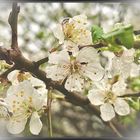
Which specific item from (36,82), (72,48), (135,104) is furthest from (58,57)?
(135,104)

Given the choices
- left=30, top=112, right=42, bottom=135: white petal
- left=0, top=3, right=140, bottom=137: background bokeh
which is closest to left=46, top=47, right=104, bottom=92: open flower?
left=30, top=112, right=42, bottom=135: white petal

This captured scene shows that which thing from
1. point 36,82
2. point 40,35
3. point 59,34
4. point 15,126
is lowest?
point 15,126

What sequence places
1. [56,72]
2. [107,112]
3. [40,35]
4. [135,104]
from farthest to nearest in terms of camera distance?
[40,35] → [135,104] → [107,112] → [56,72]

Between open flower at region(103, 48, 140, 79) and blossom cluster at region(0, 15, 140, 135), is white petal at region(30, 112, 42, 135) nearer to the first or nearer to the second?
blossom cluster at region(0, 15, 140, 135)

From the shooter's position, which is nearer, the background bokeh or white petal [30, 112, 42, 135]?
white petal [30, 112, 42, 135]

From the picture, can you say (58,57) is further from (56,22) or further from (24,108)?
(56,22)

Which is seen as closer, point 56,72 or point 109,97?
point 56,72

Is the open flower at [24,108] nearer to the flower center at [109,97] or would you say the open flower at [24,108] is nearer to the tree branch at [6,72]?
the tree branch at [6,72]
